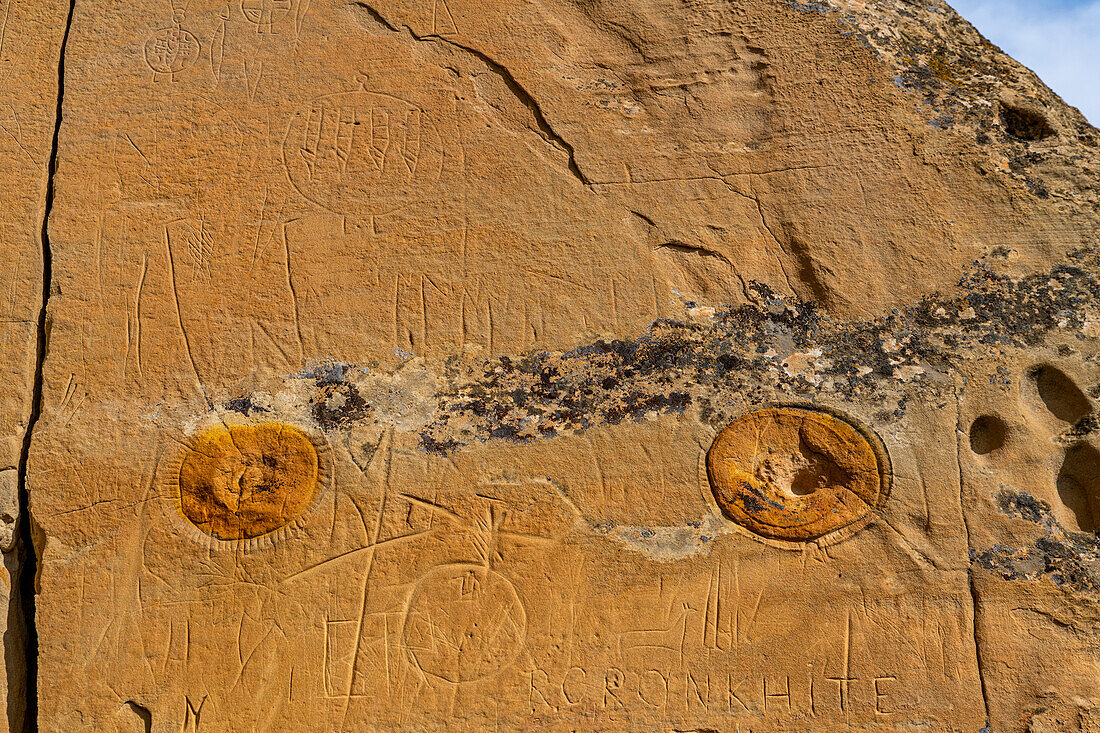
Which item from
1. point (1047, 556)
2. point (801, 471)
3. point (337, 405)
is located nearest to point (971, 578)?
point (1047, 556)

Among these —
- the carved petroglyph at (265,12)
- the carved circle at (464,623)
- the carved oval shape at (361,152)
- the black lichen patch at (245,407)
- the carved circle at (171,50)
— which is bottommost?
the carved circle at (464,623)

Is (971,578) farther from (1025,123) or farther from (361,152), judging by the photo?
(361,152)

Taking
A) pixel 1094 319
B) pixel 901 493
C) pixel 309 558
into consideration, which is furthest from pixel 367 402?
pixel 1094 319

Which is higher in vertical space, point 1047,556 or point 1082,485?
point 1082,485

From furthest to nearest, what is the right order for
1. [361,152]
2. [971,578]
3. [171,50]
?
[171,50], [361,152], [971,578]

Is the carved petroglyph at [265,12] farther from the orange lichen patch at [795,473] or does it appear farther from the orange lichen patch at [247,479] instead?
the orange lichen patch at [795,473]

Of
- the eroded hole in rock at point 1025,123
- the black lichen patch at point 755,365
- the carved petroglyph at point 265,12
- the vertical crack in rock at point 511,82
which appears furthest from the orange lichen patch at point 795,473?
the carved petroglyph at point 265,12
